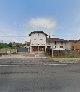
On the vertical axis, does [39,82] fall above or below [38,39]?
below

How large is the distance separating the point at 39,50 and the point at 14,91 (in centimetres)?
7035

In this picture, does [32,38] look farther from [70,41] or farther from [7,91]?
[7,91]

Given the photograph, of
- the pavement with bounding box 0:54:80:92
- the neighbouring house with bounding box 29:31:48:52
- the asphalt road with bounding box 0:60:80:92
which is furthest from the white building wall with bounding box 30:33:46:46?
the asphalt road with bounding box 0:60:80:92

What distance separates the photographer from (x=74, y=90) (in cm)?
1119

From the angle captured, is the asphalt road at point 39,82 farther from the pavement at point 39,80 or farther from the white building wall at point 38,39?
the white building wall at point 38,39

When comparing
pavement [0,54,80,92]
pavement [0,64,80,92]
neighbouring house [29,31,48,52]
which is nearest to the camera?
pavement [0,64,80,92]

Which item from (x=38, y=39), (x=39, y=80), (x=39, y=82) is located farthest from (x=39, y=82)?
(x=38, y=39)

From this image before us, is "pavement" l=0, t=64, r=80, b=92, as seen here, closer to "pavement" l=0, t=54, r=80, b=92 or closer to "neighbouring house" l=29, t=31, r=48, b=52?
"pavement" l=0, t=54, r=80, b=92

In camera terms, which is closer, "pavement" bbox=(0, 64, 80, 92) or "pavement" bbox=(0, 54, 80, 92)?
"pavement" bbox=(0, 64, 80, 92)

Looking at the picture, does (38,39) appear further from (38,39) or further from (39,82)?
(39,82)

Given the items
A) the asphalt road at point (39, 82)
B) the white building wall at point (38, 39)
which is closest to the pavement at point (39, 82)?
the asphalt road at point (39, 82)

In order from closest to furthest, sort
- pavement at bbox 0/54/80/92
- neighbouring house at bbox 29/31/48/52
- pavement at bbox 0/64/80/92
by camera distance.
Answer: pavement at bbox 0/64/80/92 → pavement at bbox 0/54/80/92 → neighbouring house at bbox 29/31/48/52

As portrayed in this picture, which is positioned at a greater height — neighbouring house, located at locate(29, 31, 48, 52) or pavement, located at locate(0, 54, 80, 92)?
neighbouring house, located at locate(29, 31, 48, 52)

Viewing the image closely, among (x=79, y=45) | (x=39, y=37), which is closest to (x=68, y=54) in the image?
(x=39, y=37)
